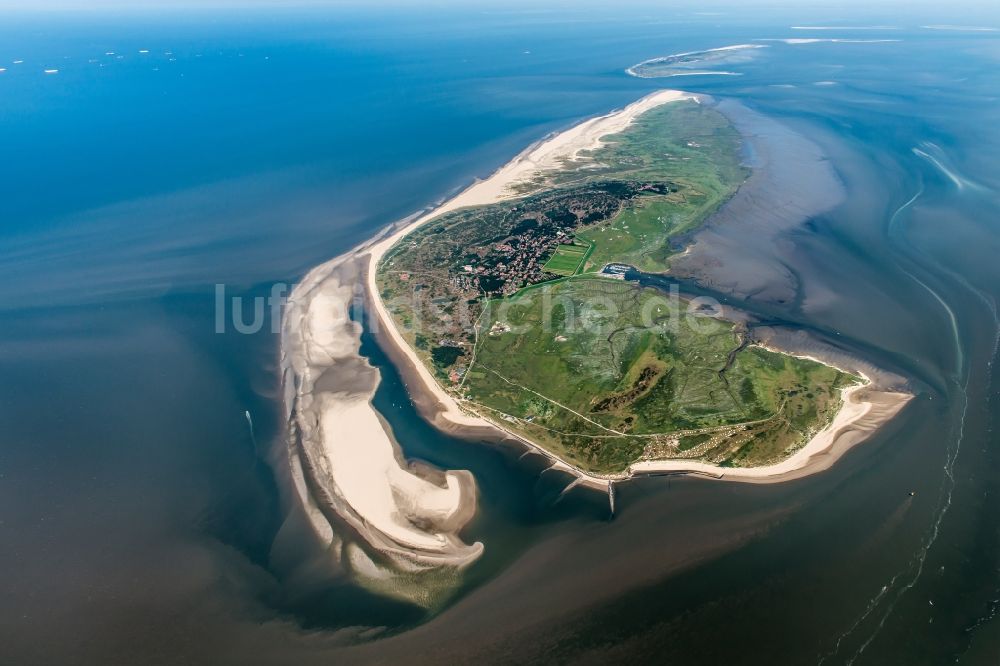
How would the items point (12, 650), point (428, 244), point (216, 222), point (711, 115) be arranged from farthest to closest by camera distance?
1. point (711, 115)
2. point (216, 222)
3. point (428, 244)
4. point (12, 650)

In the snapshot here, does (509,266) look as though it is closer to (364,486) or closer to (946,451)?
(364,486)

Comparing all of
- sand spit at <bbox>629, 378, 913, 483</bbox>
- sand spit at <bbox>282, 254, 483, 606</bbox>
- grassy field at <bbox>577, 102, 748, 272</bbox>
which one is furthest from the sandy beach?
grassy field at <bbox>577, 102, 748, 272</bbox>

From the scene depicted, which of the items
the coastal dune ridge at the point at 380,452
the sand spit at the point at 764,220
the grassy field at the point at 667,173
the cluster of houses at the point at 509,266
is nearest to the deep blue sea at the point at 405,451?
the coastal dune ridge at the point at 380,452

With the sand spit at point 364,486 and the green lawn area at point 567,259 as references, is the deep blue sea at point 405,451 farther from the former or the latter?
the green lawn area at point 567,259

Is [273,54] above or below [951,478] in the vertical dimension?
above

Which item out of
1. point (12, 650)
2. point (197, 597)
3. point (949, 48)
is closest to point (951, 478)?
point (197, 597)

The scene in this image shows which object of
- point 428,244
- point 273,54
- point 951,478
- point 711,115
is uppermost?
point 273,54

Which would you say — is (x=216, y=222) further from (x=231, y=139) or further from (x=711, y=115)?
(x=711, y=115)
